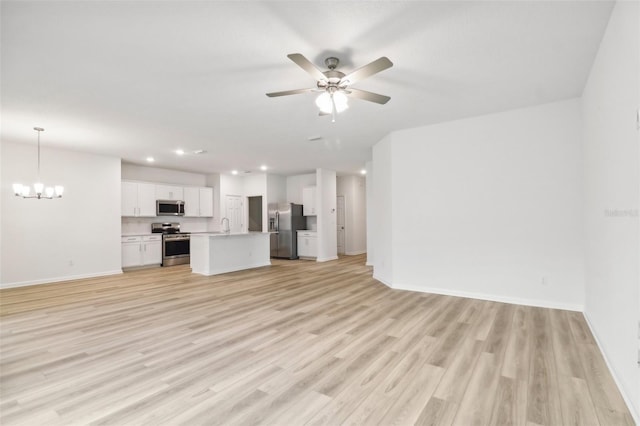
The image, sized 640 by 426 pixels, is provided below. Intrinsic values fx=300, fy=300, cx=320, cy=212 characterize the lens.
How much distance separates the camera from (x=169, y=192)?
8.56m

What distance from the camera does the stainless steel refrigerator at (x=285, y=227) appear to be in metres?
9.45

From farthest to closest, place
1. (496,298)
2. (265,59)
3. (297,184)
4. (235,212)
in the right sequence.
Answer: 1. (297,184)
2. (235,212)
3. (496,298)
4. (265,59)

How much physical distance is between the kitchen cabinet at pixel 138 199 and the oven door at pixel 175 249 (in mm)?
827

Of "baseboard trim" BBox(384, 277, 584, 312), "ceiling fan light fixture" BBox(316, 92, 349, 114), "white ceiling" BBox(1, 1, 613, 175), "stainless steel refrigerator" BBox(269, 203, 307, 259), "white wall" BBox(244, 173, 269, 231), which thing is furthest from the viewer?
"white wall" BBox(244, 173, 269, 231)

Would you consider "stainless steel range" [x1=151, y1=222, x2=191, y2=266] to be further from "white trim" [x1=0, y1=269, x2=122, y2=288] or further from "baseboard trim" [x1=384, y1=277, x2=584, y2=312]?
"baseboard trim" [x1=384, y1=277, x2=584, y2=312]

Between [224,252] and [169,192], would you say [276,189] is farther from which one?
[224,252]

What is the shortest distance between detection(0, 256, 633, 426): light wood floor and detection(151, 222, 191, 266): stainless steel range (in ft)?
12.0

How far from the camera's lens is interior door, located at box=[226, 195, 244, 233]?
389 inches

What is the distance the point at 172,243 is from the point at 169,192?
146 centimetres

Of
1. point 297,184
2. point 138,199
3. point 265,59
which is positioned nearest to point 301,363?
point 265,59

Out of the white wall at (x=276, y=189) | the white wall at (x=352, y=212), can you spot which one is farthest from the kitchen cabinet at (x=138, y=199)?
the white wall at (x=352, y=212)

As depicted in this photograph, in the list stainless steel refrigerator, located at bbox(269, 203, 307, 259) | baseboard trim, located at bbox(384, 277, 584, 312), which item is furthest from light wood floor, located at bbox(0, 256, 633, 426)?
stainless steel refrigerator, located at bbox(269, 203, 307, 259)

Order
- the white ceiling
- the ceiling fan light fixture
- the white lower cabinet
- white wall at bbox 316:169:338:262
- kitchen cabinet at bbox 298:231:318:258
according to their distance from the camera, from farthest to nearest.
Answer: kitchen cabinet at bbox 298:231:318:258
white wall at bbox 316:169:338:262
the white lower cabinet
the ceiling fan light fixture
the white ceiling

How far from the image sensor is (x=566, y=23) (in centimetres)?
237
